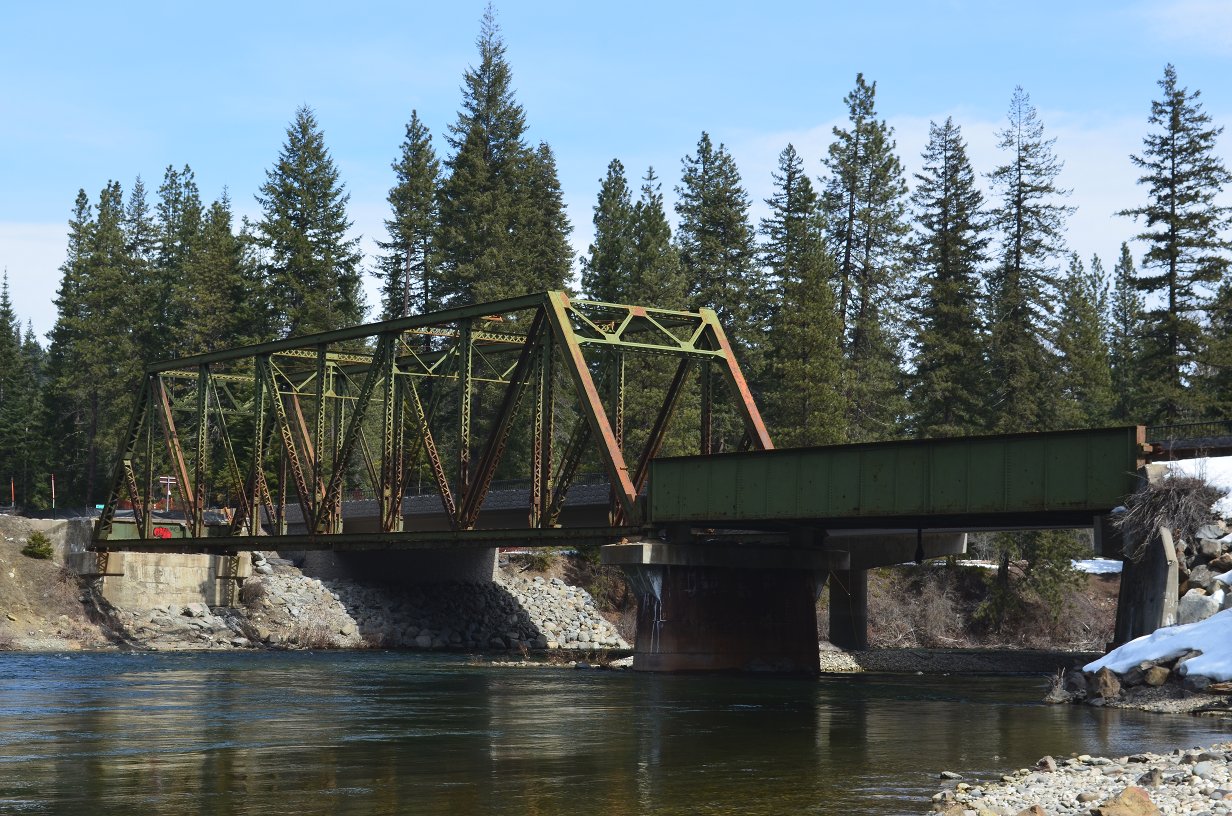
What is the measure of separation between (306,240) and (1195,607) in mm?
79238

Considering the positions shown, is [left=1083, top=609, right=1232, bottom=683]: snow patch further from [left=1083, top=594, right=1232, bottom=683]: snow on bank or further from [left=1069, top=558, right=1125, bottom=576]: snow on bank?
[left=1069, top=558, right=1125, bottom=576]: snow on bank

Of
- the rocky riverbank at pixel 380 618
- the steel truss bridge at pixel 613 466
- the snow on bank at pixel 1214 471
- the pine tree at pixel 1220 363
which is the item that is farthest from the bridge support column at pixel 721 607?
the pine tree at pixel 1220 363

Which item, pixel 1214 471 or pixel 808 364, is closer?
pixel 1214 471

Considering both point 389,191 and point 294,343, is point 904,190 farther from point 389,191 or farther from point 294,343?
point 294,343

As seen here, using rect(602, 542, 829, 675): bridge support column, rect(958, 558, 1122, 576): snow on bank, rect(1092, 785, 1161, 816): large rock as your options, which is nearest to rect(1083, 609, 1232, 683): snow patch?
rect(1092, 785, 1161, 816): large rock

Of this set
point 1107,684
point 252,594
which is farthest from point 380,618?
point 1107,684

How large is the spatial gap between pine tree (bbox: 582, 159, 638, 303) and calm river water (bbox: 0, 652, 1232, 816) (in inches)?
2277

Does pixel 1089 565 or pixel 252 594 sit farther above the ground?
pixel 1089 565

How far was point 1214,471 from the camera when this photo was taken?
30.6 metres

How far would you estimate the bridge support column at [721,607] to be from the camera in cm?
4169

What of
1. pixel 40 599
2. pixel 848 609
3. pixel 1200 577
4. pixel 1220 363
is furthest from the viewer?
pixel 1220 363

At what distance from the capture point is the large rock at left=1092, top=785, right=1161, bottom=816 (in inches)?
543

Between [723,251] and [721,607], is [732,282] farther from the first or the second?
[721,607]

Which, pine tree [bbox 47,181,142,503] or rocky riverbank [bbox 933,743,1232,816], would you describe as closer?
rocky riverbank [bbox 933,743,1232,816]
